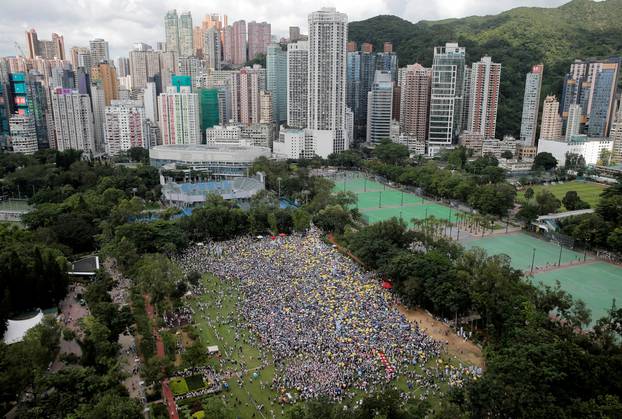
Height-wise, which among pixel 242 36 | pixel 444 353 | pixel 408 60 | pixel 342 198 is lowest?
pixel 444 353

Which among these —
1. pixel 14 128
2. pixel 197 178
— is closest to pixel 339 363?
pixel 197 178

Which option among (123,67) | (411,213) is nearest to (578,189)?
(411,213)

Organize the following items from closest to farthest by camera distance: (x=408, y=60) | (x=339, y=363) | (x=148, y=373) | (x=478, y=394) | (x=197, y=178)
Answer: (x=478, y=394), (x=148, y=373), (x=339, y=363), (x=197, y=178), (x=408, y=60)

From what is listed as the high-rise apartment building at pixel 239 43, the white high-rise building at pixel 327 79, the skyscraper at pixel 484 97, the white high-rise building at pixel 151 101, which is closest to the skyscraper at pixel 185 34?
the high-rise apartment building at pixel 239 43

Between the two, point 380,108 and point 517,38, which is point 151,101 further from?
point 517,38

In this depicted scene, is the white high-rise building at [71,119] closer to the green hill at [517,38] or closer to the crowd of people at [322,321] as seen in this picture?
the crowd of people at [322,321]

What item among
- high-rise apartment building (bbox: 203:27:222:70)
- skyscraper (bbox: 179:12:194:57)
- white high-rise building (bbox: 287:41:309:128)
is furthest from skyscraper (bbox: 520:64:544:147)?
skyscraper (bbox: 179:12:194:57)

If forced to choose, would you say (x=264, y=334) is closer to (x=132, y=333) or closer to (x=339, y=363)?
(x=339, y=363)

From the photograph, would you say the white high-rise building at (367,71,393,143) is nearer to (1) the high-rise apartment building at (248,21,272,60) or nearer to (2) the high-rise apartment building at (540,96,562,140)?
(2) the high-rise apartment building at (540,96,562,140)
